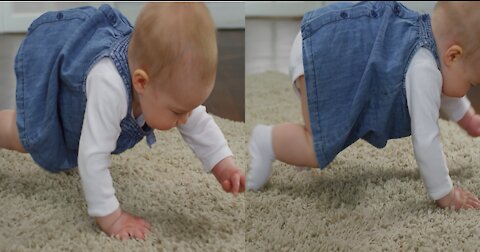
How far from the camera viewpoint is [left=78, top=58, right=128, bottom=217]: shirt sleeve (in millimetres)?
672

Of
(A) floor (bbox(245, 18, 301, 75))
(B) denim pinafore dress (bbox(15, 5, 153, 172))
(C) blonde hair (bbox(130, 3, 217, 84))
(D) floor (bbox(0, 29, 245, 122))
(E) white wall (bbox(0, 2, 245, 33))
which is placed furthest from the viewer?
(A) floor (bbox(245, 18, 301, 75))

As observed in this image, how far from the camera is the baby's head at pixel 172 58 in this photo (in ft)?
2.02

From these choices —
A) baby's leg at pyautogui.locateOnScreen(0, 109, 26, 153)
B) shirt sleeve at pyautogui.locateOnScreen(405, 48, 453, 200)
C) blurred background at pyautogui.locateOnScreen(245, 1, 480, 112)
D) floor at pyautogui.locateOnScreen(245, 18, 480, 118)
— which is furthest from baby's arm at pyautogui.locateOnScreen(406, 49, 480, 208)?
baby's leg at pyautogui.locateOnScreen(0, 109, 26, 153)

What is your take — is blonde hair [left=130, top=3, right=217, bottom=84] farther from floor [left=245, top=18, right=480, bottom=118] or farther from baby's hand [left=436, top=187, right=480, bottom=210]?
floor [left=245, top=18, right=480, bottom=118]

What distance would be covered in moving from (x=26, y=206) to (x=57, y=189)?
58 millimetres

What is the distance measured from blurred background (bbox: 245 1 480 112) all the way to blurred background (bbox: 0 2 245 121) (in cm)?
8

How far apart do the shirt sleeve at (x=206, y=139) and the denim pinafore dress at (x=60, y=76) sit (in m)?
0.06

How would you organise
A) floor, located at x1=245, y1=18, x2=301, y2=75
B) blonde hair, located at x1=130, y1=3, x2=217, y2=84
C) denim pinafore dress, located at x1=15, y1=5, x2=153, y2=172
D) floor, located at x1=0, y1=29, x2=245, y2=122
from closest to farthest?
blonde hair, located at x1=130, y1=3, x2=217, y2=84 < denim pinafore dress, located at x1=15, y1=5, x2=153, y2=172 < floor, located at x1=0, y1=29, x2=245, y2=122 < floor, located at x1=245, y1=18, x2=301, y2=75

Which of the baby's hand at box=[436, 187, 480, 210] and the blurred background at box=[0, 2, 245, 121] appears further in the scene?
the blurred background at box=[0, 2, 245, 121]

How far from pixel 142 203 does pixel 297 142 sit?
0.67 ft

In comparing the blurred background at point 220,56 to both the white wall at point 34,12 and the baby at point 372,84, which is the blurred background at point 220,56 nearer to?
the white wall at point 34,12

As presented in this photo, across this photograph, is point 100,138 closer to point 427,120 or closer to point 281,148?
point 281,148

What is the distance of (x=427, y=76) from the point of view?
0.71 meters

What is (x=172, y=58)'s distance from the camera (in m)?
0.63
